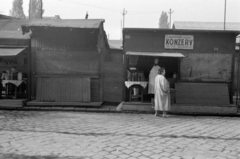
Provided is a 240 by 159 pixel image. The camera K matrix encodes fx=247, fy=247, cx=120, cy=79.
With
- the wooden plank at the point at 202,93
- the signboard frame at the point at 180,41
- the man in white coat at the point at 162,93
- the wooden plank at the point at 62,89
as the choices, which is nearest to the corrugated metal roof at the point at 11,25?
the wooden plank at the point at 62,89

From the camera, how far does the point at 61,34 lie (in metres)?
11.1

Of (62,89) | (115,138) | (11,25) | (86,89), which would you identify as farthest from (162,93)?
(11,25)

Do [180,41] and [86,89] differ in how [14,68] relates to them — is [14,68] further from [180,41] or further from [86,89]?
[180,41]

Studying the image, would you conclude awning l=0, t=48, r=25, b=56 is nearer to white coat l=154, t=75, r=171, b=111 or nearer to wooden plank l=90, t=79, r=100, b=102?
wooden plank l=90, t=79, r=100, b=102

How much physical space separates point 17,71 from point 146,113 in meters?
6.07

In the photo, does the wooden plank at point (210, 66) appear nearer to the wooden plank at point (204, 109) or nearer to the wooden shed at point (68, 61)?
the wooden plank at point (204, 109)

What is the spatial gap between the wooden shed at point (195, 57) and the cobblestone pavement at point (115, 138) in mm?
1974

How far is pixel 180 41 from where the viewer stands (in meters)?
10.6

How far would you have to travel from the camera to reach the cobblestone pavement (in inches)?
192

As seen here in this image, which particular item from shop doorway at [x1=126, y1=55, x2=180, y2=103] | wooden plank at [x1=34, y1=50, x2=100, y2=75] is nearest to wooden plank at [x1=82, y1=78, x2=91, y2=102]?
wooden plank at [x1=34, y1=50, x2=100, y2=75]

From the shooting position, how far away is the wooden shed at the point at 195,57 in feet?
34.4

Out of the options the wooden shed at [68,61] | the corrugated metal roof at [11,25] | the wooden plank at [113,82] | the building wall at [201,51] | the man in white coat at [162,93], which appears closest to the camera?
the man in white coat at [162,93]

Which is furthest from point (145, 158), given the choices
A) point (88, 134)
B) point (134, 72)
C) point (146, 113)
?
point (134, 72)

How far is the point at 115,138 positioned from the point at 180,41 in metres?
6.14
